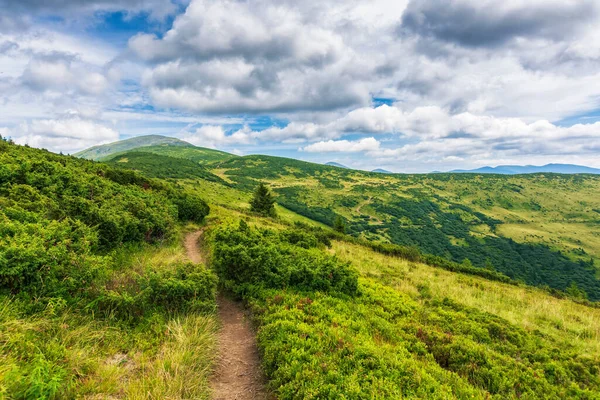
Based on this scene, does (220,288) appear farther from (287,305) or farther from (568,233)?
(568,233)

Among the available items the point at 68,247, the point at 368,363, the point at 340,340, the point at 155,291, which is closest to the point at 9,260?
the point at 68,247

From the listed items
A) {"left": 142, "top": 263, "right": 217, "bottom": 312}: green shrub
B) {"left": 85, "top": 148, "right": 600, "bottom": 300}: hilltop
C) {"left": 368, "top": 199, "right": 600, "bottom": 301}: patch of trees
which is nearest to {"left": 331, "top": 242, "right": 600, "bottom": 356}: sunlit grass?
{"left": 142, "top": 263, "right": 217, "bottom": 312}: green shrub

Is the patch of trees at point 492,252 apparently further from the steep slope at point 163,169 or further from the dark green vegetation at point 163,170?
the steep slope at point 163,169

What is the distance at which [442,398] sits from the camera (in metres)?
5.74

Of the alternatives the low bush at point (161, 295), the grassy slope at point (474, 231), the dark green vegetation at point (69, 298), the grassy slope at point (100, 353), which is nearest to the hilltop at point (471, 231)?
the grassy slope at point (474, 231)

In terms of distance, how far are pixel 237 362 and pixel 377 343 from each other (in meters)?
3.99

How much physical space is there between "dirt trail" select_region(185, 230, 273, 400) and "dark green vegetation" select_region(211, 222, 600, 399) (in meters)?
0.45

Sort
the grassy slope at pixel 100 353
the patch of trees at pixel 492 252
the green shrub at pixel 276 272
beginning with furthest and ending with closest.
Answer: the patch of trees at pixel 492 252 → the green shrub at pixel 276 272 → the grassy slope at pixel 100 353

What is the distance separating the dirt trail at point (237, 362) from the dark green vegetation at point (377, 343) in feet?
1.47

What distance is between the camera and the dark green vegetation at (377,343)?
6.14 m

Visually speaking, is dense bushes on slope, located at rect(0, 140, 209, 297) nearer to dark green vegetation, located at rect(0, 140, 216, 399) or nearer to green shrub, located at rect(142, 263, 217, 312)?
dark green vegetation, located at rect(0, 140, 216, 399)

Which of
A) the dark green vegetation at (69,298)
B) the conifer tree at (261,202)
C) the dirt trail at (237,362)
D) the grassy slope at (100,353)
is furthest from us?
the conifer tree at (261,202)

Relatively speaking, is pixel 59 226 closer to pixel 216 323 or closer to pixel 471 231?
pixel 216 323

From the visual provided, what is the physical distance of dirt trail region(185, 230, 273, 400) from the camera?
634 cm
